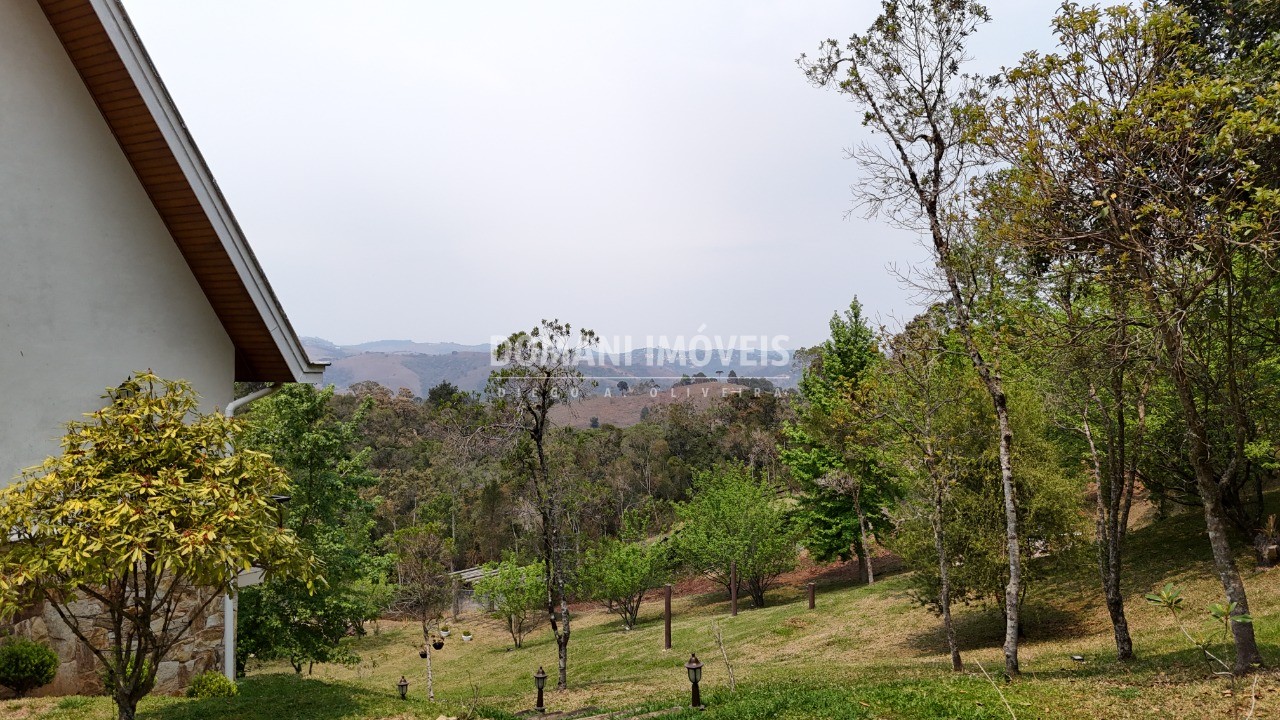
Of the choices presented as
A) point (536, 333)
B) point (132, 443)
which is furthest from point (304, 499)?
point (132, 443)

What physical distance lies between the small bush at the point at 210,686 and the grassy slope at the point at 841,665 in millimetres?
467

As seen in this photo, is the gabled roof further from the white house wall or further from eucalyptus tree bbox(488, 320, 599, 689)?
eucalyptus tree bbox(488, 320, 599, 689)

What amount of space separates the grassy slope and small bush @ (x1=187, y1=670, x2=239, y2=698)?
1.53ft

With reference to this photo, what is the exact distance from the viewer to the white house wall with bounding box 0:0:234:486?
941cm

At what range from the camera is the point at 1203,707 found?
8773 millimetres

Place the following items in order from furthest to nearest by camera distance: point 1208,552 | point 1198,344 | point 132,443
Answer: point 1208,552
point 1198,344
point 132,443

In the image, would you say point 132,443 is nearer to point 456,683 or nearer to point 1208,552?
point 456,683

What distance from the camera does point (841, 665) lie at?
20953mm

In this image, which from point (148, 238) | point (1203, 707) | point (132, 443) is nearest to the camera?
point (132, 443)

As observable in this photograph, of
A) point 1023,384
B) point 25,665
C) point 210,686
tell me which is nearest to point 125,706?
point 25,665

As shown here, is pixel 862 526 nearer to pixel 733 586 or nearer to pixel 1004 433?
pixel 733 586

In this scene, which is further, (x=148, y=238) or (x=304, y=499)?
(x=304, y=499)

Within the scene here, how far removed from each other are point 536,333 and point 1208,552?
75.5 feet

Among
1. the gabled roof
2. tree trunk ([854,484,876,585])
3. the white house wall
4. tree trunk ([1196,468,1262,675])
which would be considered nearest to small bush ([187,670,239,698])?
the white house wall
